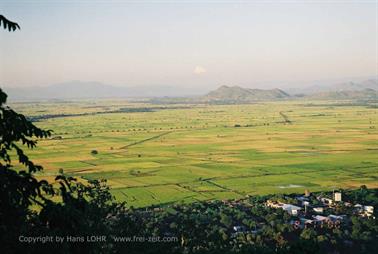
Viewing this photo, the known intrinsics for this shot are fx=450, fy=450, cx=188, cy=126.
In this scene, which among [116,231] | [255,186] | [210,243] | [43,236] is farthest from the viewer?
[255,186]

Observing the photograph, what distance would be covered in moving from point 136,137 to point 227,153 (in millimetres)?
21089

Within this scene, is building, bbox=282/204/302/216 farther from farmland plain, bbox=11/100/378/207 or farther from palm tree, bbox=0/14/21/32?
palm tree, bbox=0/14/21/32

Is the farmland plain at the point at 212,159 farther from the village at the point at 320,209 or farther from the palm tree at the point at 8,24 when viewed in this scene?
the palm tree at the point at 8,24

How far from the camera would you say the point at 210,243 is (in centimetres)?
1969

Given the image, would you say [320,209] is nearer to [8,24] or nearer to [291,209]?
[291,209]

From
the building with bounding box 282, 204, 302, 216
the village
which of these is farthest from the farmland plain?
the building with bounding box 282, 204, 302, 216

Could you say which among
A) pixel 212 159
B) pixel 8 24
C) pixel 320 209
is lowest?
pixel 320 209

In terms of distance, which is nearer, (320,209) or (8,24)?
(8,24)

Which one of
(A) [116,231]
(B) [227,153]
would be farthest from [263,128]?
(A) [116,231]

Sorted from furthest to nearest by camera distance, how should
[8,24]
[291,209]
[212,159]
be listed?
[212,159] < [291,209] < [8,24]

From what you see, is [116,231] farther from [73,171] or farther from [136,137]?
[136,137]

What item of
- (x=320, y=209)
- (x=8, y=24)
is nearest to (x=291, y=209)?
(x=320, y=209)

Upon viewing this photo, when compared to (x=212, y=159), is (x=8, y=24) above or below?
above

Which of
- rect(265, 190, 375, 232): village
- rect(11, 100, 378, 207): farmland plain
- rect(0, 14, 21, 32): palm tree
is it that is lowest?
rect(265, 190, 375, 232): village
